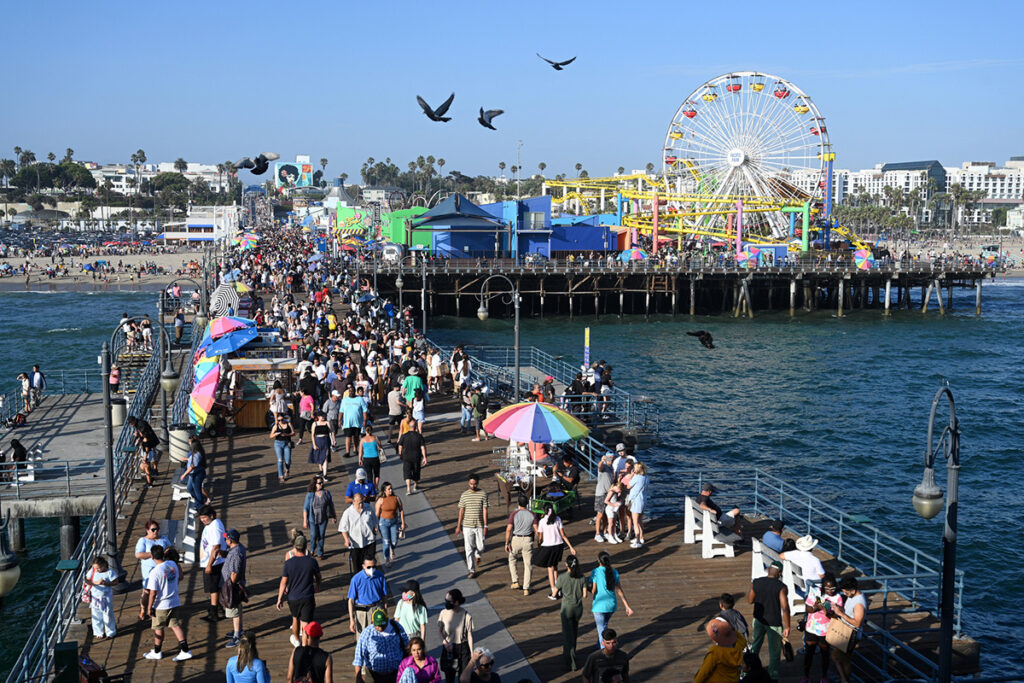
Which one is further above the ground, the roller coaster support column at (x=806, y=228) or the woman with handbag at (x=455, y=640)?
the roller coaster support column at (x=806, y=228)

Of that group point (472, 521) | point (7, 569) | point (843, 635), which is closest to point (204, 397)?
point (472, 521)

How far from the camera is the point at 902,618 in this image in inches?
420

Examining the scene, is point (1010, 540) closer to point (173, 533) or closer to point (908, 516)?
point (908, 516)

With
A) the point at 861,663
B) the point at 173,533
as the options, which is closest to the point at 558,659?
the point at 861,663

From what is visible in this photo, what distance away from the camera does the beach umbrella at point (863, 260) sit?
6556cm

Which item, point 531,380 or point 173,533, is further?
point 531,380

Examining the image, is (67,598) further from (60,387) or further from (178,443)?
(60,387)

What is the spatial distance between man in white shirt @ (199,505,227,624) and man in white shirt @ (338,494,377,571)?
1.34 meters

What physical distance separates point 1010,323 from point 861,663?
60.3 m

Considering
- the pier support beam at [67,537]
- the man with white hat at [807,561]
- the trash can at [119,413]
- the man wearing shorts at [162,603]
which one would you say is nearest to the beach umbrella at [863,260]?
the trash can at [119,413]

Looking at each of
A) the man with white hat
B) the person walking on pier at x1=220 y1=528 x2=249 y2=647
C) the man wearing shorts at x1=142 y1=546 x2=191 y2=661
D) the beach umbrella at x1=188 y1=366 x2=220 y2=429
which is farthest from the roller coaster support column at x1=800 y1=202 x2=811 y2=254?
the man wearing shorts at x1=142 y1=546 x2=191 y2=661

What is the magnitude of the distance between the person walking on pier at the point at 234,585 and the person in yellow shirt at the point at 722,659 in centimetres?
462

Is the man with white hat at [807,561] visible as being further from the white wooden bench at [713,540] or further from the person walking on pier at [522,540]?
the person walking on pier at [522,540]

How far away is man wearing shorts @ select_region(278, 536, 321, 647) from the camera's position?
9477 mm
